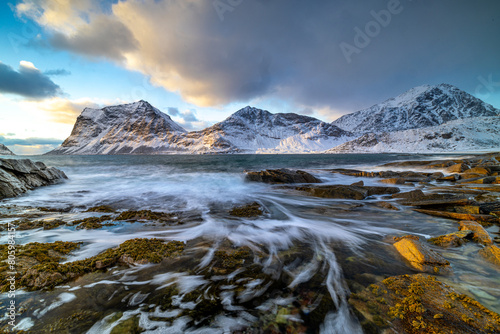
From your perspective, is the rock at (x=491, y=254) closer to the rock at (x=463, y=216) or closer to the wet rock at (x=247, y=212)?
the rock at (x=463, y=216)

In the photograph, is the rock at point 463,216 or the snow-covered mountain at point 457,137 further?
the snow-covered mountain at point 457,137

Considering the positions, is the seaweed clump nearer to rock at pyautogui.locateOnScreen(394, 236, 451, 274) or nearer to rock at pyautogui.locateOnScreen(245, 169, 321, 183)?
rock at pyautogui.locateOnScreen(394, 236, 451, 274)

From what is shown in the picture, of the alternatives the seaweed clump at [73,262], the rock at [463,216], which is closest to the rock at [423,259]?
the rock at [463,216]

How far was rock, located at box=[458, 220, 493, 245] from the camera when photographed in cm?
453

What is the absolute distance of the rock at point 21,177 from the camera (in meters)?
10.0

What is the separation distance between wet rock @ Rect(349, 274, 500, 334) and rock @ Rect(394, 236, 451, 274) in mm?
537

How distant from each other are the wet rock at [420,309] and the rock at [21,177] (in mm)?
16140

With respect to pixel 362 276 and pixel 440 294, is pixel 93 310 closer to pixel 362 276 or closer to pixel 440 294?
pixel 362 276

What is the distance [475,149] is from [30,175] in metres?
123

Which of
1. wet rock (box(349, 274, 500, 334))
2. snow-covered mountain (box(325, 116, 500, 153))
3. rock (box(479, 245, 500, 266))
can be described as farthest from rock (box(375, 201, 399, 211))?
snow-covered mountain (box(325, 116, 500, 153))

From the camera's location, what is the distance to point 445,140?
81812mm

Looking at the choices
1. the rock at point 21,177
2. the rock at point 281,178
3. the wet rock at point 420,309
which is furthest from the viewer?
the rock at point 281,178

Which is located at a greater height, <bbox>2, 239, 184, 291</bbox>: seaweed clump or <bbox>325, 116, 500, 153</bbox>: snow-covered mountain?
<bbox>325, 116, 500, 153</bbox>: snow-covered mountain

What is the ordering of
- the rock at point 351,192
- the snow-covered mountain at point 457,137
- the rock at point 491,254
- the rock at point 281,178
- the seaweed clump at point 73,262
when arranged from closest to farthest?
the seaweed clump at point 73,262 → the rock at point 491,254 → the rock at point 351,192 → the rock at point 281,178 → the snow-covered mountain at point 457,137
